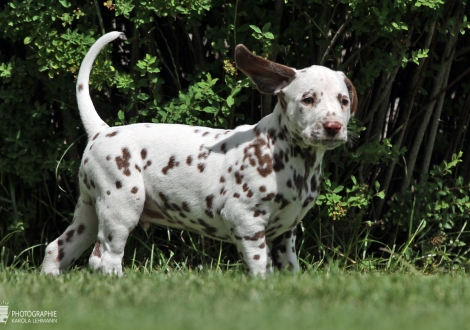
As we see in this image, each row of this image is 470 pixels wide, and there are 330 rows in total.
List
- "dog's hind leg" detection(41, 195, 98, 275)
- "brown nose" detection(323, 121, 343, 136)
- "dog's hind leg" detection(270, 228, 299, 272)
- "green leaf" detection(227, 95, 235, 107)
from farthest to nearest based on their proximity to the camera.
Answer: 1. "green leaf" detection(227, 95, 235, 107)
2. "dog's hind leg" detection(41, 195, 98, 275)
3. "dog's hind leg" detection(270, 228, 299, 272)
4. "brown nose" detection(323, 121, 343, 136)

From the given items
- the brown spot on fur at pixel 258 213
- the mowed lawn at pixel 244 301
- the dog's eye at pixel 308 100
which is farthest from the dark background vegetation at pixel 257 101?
the mowed lawn at pixel 244 301

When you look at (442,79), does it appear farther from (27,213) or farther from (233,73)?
(27,213)

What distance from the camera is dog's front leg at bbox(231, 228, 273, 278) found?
5.10m

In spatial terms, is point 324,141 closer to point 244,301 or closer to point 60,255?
point 244,301

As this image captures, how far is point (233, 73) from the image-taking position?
6.09 metres

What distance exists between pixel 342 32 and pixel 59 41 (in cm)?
199

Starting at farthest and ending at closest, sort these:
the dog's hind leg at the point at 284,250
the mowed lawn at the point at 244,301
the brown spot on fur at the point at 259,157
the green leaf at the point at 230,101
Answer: the green leaf at the point at 230,101 < the dog's hind leg at the point at 284,250 < the brown spot on fur at the point at 259,157 < the mowed lawn at the point at 244,301

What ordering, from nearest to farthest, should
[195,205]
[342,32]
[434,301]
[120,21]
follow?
[434,301], [195,205], [342,32], [120,21]

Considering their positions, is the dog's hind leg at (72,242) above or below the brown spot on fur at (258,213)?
below

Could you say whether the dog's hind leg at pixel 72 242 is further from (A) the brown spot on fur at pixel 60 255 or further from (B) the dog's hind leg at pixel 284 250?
(B) the dog's hind leg at pixel 284 250

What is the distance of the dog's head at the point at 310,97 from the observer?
4.88 meters

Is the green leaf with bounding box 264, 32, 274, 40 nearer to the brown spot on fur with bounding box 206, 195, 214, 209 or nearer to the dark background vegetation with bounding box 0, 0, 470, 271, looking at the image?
the dark background vegetation with bounding box 0, 0, 470, 271

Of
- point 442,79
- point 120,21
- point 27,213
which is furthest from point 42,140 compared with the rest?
point 442,79

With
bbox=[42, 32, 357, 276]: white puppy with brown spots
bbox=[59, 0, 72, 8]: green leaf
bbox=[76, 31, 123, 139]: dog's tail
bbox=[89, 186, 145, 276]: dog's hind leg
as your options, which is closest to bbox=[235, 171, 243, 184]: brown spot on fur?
bbox=[42, 32, 357, 276]: white puppy with brown spots
